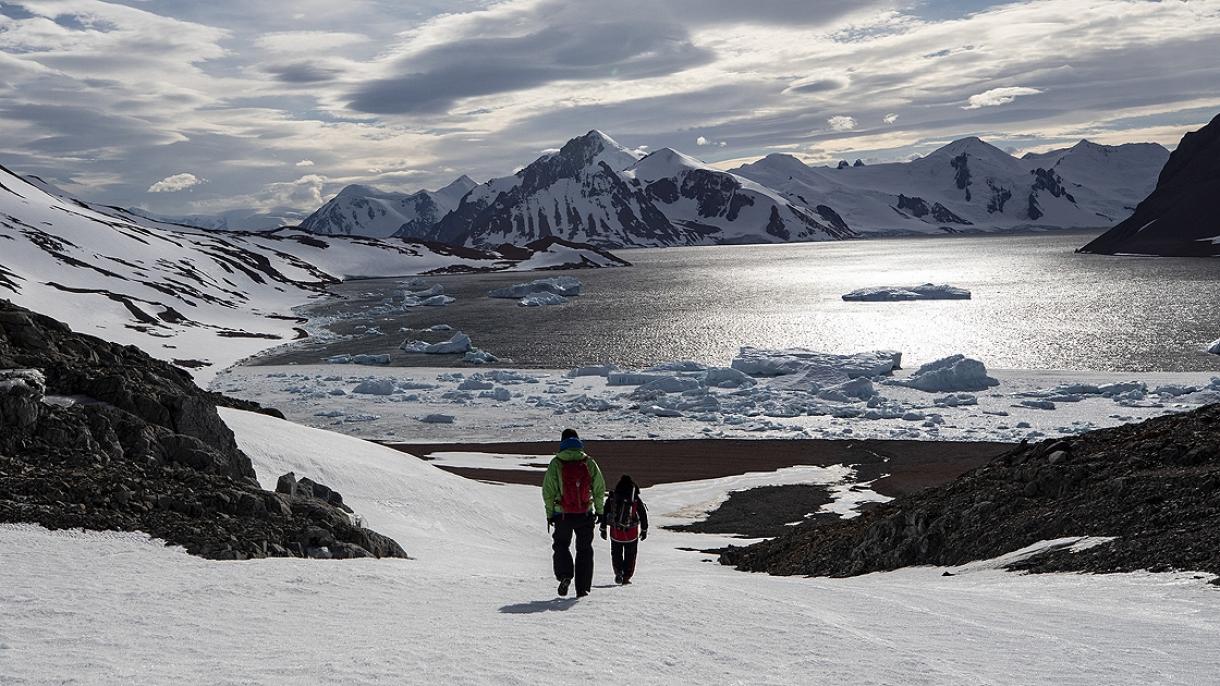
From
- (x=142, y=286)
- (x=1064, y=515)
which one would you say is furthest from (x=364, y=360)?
(x=1064, y=515)

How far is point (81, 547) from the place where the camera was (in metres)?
11.4

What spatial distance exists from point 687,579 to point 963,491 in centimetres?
868

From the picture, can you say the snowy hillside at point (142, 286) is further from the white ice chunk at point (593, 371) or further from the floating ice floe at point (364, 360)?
the white ice chunk at point (593, 371)

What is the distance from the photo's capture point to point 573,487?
448 inches

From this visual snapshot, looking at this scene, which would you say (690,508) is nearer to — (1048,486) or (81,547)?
(1048,486)

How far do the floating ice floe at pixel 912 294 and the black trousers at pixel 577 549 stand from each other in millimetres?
111479

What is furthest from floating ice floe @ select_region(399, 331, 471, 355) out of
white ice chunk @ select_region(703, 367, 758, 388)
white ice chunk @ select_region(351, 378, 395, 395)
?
white ice chunk @ select_region(703, 367, 758, 388)

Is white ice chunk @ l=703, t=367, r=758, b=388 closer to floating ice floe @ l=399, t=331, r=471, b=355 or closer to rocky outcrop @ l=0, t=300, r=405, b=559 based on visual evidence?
floating ice floe @ l=399, t=331, r=471, b=355

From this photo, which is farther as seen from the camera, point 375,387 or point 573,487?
point 375,387

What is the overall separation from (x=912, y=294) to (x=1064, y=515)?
10619 centimetres

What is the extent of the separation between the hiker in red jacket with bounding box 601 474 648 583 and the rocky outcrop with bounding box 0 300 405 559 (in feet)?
13.5

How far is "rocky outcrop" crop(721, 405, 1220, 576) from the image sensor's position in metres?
13.4

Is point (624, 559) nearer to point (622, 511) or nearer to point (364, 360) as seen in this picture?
point (622, 511)

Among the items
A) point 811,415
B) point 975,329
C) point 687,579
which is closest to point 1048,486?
point 687,579
